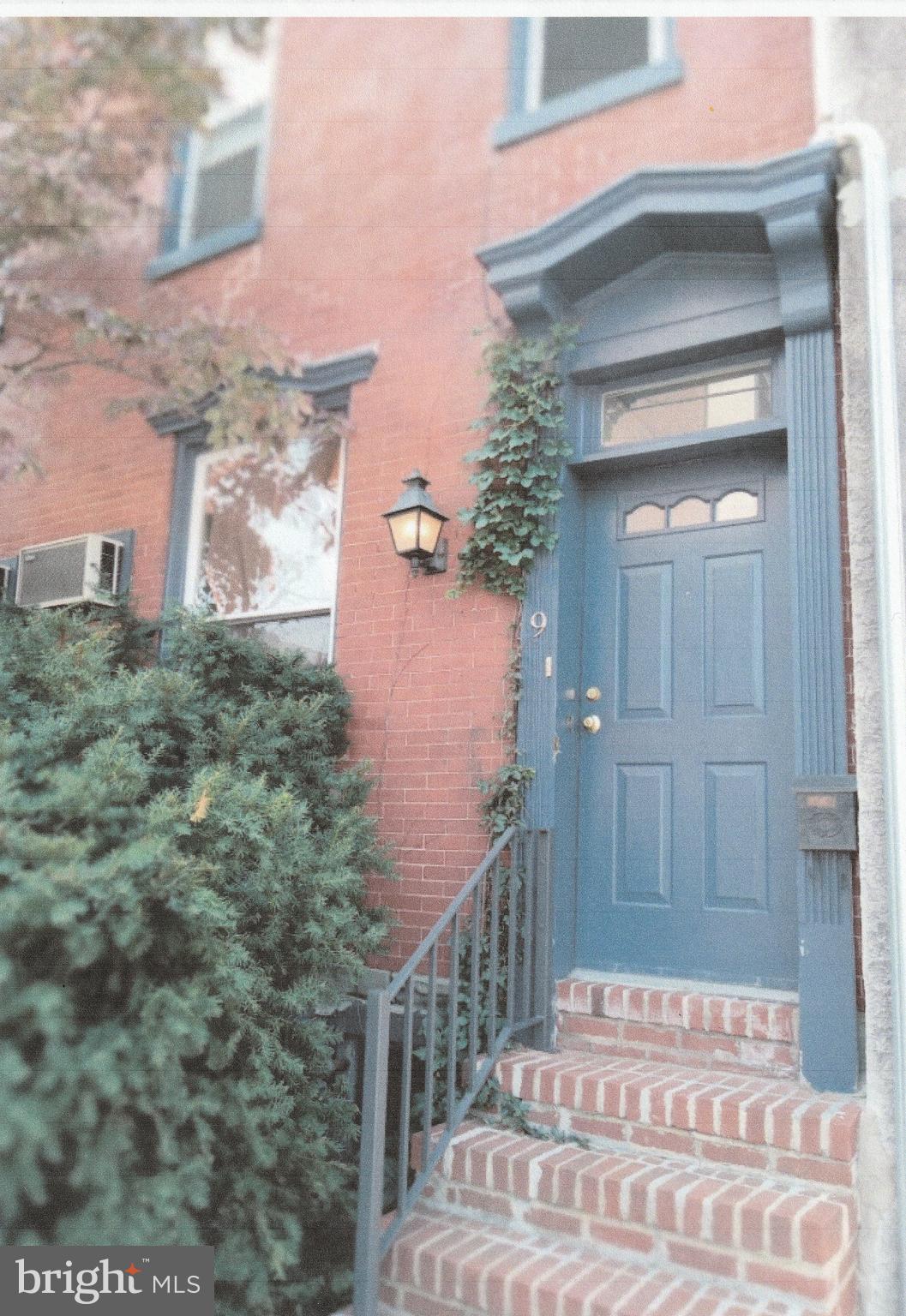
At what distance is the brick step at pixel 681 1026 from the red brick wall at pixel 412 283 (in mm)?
743

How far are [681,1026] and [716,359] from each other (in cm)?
259

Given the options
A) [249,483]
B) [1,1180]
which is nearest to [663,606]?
[249,483]

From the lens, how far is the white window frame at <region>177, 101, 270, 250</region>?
541 cm

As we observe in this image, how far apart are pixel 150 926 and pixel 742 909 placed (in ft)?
7.22

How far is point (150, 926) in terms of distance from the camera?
2.20 metres

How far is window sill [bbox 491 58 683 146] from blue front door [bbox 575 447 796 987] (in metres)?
1.70

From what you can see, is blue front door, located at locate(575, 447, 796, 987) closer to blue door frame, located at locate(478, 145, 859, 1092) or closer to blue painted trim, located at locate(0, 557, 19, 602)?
blue door frame, located at locate(478, 145, 859, 1092)

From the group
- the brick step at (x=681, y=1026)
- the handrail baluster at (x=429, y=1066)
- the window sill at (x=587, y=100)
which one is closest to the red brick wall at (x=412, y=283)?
the window sill at (x=587, y=100)

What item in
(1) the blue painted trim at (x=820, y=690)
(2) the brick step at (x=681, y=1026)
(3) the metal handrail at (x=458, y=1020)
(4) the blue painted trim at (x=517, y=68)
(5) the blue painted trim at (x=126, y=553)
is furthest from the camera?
(5) the blue painted trim at (x=126, y=553)

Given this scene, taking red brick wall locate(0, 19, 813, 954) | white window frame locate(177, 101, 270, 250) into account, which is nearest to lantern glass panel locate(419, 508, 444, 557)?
red brick wall locate(0, 19, 813, 954)

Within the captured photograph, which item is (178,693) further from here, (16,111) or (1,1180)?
(16,111)

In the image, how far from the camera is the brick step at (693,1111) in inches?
106

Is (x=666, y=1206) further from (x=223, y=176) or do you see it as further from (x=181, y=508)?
(x=223, y=176)

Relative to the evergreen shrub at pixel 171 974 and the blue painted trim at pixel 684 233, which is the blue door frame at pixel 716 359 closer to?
the blue painted trim at pixel 684 233
